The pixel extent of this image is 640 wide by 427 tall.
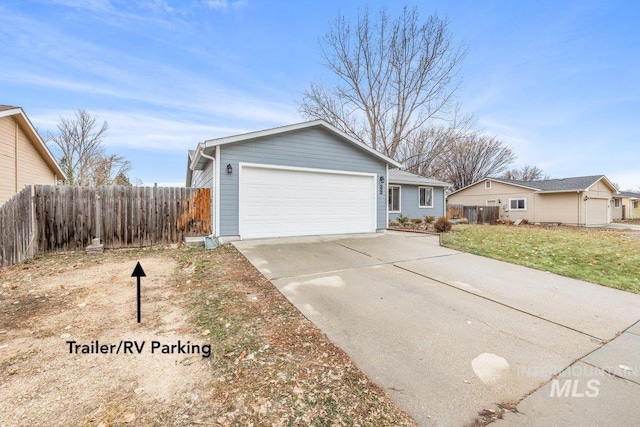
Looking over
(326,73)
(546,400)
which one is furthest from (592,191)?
(546,400)

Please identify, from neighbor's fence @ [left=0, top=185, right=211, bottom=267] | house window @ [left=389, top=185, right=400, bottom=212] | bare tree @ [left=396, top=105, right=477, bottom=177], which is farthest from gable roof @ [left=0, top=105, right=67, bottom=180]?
bare tree @ [left=396, top=105, right=477, bottom=177]

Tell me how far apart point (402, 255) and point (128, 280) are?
5.63m

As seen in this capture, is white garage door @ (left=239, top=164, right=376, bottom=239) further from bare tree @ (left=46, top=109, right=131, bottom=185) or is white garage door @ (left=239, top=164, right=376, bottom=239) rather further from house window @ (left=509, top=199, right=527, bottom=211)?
bare tree @ (left=46, top=109, right=131, bottom=185)

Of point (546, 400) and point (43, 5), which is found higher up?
point (43, 5)

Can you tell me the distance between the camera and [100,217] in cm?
740

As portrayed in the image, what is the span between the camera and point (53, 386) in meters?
2.05

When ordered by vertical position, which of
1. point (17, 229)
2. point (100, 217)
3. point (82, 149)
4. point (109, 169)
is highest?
point (82, 149)

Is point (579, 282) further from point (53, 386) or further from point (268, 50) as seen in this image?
point (268, 50)

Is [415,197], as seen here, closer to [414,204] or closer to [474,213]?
[414,204]

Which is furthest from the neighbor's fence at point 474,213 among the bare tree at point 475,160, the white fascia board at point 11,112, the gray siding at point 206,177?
the white fascia board at point 11,112

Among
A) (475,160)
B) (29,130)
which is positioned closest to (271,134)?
(29,130)

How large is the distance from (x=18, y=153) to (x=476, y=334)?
14527 mm

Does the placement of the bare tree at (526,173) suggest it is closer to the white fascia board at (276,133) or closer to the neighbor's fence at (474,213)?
the neighbor's fence at (474,213)

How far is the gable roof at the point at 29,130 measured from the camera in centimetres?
848
